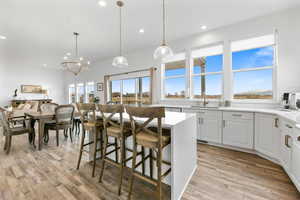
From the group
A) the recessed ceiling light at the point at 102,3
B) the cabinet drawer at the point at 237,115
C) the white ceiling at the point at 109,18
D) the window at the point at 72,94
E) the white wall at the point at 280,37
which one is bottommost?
the cabinet drawer at the point at 237,115

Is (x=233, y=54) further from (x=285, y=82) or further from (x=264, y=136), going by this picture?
(x=264, y=136)

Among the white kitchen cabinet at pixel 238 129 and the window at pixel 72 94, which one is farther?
the window at pixel 72 94

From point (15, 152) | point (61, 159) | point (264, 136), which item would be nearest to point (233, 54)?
point (264, 136)

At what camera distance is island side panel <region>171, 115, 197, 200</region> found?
1.50 m

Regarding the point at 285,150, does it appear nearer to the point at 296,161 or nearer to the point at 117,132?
the point at 296,161

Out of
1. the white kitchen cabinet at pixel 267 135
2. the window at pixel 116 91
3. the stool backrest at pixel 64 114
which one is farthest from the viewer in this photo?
the window at pixel 116 91

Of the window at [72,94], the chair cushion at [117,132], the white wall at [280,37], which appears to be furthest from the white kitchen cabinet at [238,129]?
the window at [72,94]

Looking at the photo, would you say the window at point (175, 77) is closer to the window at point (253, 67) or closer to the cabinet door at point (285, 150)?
the window at point (253, 67)

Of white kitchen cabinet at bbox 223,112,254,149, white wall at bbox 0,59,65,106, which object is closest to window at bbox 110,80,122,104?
white kitchen cabinet at bbox 223,112,254,149

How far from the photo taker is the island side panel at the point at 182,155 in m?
1.50

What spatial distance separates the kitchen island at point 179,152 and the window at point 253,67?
2335 mm

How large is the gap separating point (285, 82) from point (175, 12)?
2.84 meters

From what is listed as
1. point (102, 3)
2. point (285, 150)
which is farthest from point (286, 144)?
point (102, 3)

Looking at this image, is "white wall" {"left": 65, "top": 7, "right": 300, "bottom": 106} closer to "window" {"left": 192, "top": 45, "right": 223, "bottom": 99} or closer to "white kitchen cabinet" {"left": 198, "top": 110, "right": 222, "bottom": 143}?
"window" {"left": 192, "top": 45, "right": 223, "bottom": 99}
